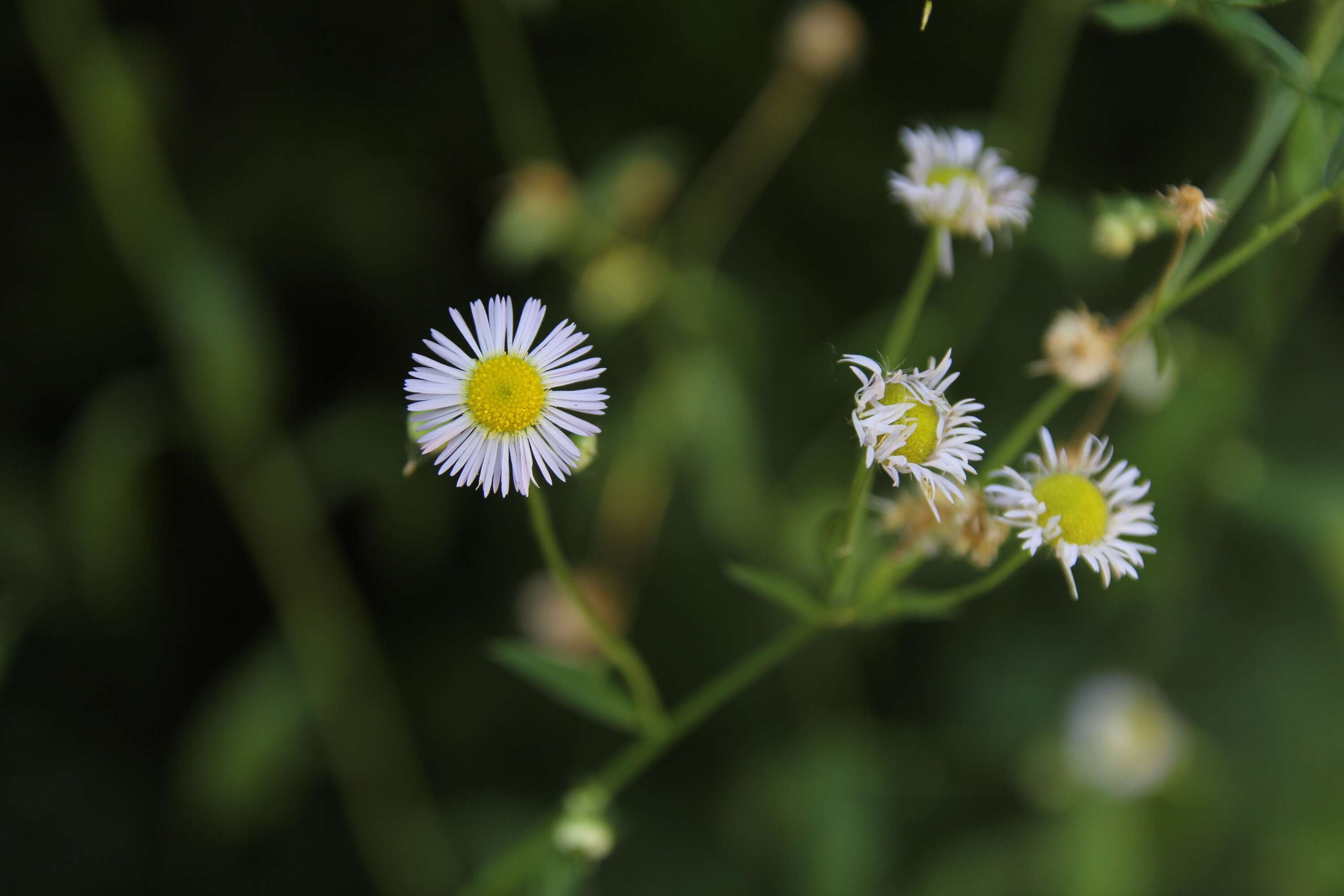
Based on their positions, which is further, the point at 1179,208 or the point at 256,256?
the point at 256,256

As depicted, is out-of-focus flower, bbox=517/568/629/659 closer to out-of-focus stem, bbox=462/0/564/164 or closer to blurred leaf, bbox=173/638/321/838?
blurred leaf, bbox=173/638/321/838

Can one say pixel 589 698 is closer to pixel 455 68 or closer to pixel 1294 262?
pixel 455 68

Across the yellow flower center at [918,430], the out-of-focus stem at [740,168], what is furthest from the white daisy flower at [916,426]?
the out-of-focus stem at [740,168]

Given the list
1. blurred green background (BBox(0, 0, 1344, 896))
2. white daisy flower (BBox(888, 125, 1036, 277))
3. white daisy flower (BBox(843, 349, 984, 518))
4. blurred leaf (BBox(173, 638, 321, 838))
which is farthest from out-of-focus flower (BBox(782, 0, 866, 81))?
blurred leaf (BBox(173, 638, 321, 838))

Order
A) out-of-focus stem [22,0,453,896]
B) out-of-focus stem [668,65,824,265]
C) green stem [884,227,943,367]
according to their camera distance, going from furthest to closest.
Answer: out-of-focus stem [668,65,824,265] < out-of-focus stem [22,0,453,896] < green stem [884,227,943,367]

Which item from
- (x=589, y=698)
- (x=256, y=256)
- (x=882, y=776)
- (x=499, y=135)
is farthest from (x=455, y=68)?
(x=882, y=776)

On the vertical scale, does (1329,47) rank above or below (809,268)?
below

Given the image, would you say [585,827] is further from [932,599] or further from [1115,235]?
[1115,235]

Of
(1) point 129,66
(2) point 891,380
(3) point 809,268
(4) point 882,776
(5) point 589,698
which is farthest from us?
(3) point 809,268
